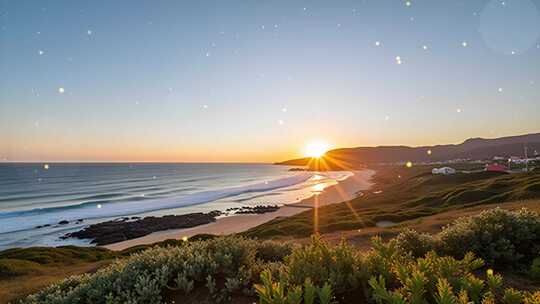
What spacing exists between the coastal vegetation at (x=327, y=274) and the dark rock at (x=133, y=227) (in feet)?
120

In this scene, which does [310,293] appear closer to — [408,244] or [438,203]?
[408,244]

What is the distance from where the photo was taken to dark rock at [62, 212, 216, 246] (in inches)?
1587

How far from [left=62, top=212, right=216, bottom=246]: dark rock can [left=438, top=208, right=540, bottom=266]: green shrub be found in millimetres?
38734

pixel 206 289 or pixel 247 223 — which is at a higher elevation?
pixel 206 289

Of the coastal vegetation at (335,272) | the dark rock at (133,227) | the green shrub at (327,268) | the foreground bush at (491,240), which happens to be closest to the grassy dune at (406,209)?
the dark rock at (133,227)

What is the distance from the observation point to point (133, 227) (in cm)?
4434

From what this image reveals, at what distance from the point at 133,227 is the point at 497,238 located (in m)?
44.3

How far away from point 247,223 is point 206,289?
4031cm

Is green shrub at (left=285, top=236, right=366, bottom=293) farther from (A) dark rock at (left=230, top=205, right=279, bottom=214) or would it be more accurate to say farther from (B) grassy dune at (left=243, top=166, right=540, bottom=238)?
(A) dark rock at (left=230, top=205, right=279, bottom=214)

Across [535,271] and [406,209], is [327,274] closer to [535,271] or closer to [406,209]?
[535,271]

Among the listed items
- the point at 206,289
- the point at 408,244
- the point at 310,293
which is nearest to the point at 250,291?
the point at 206,289

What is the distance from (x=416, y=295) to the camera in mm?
3891

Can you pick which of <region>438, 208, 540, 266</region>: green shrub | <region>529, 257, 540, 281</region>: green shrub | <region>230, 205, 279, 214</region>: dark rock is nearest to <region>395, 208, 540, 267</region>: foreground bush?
<region>438, 208, 540, 266</region>: green shrub

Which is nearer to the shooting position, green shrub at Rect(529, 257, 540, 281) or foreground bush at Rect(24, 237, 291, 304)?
foreground bush at Rect(24, 237, 291, 304)
